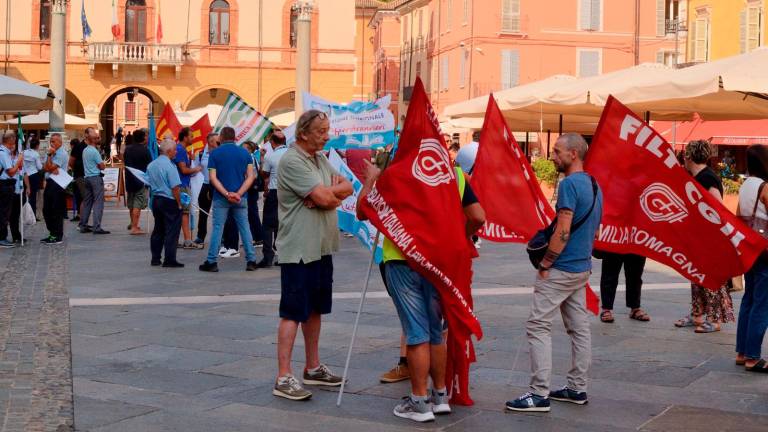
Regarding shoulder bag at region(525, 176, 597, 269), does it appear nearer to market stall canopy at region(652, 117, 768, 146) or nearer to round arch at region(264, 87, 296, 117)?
market stall canopy at region(652, 117, 768, 146)

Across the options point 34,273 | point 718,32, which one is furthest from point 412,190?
point 718,32

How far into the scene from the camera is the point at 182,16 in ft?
148

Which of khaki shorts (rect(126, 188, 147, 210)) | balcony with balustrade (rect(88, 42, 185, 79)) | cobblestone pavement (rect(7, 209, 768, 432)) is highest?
balcony with balustrade (rect(88, 42, 185, 79))

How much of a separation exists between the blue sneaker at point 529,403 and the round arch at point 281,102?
4013 cm

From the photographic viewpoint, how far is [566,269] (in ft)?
21.6

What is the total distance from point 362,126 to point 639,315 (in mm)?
5912

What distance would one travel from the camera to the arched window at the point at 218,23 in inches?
1773

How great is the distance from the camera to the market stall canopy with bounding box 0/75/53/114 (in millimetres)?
15383

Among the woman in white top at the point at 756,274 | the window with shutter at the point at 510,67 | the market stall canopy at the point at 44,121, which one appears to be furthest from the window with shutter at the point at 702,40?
the woman in white top at the point at 756,274

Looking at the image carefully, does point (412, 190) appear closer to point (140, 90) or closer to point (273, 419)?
point (273, 419)

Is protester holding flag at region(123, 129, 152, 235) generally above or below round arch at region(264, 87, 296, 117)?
below

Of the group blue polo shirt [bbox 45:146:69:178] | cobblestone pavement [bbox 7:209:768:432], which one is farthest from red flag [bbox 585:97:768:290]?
blue polo shirt [bbox 45:146:69:178]

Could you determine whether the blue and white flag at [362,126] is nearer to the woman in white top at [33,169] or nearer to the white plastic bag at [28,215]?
the white plastic bag at [28,215]

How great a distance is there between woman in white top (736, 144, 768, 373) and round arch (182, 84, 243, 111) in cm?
3863
